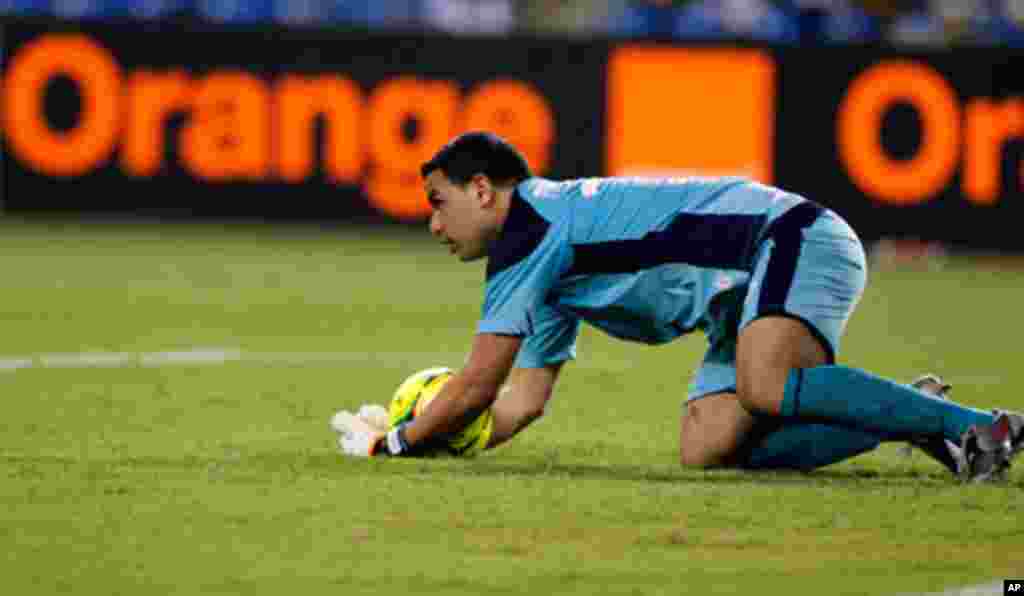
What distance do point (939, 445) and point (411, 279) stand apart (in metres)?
9.09

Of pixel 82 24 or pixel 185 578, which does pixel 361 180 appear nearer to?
pixel 82 24

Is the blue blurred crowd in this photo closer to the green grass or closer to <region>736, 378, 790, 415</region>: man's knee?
the green grass

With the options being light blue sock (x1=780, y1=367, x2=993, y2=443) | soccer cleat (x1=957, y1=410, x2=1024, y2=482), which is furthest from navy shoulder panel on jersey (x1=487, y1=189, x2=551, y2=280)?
soccer cleat (x1=957, y1=410, x2=1024, y2=482)

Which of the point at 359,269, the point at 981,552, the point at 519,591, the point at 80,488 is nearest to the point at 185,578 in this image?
the point at 519,591

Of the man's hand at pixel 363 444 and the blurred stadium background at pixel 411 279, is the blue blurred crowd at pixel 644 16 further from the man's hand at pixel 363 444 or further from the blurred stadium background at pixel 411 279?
the man's hand at pixel 363 444

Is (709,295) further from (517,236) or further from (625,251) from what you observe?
(517,236)

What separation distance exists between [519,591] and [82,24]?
1485 cm

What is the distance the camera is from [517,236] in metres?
6.68

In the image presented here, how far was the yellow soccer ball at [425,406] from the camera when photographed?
7.25 metres

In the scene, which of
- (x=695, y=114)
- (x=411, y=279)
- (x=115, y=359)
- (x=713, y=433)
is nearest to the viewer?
(x=713, y=433)

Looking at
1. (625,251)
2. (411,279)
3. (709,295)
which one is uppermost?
(625,251)

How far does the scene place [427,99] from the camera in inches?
733

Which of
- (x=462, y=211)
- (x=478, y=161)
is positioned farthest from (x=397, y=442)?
(x=478, y=161)

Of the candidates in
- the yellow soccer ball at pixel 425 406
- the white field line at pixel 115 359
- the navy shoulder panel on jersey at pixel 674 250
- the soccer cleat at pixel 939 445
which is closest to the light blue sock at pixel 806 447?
the soccer cleat at pixel 939 445
